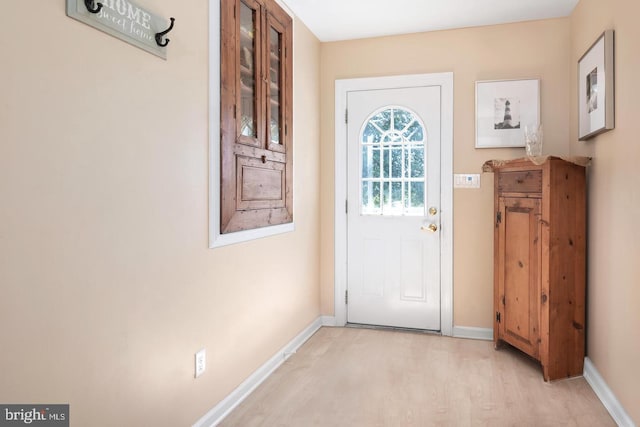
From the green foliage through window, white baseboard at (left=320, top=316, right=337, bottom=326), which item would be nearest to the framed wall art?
the green foliage through window

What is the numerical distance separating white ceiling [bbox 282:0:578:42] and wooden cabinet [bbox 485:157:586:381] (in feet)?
3.78

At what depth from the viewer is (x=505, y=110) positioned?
11.3 feet

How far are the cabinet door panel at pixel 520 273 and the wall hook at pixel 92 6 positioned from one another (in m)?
2.54

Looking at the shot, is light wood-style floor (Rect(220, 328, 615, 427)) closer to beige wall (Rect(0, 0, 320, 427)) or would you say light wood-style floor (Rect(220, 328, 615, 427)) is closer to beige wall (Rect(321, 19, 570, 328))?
beige wall (Rect(0, 0, 320, 427))

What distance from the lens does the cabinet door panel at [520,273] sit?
2.84 metres

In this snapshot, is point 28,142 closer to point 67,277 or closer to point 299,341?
point 67,277

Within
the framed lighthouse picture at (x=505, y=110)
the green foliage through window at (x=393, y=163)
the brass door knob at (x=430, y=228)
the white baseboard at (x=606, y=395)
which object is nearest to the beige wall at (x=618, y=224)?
the white baseboard at (x=606, y=395)

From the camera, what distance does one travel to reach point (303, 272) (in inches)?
139

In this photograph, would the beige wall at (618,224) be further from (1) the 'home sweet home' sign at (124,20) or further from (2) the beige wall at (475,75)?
(1) the 'home sweet home' sign at (124,20)

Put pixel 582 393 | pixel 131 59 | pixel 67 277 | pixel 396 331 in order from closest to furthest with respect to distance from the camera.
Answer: pixel 67 277 → pixel 131 59 → pixel 582 393 → pixel 396 331

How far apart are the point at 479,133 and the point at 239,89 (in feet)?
6.57

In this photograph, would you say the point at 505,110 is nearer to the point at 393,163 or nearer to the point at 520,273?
the point at 393,163

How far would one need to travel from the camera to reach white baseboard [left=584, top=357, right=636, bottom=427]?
2.17 metres

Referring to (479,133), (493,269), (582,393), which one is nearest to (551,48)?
(479,133)
